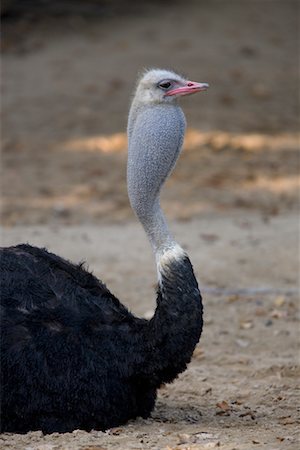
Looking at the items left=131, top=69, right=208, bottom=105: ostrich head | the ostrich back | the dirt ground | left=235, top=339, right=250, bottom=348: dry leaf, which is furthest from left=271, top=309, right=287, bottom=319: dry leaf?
left=131, top=69, right=208, bottom=105: ostrich head

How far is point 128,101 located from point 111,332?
877 centimetres

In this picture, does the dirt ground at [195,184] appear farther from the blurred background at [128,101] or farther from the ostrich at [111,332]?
the ostrich at [111,332]

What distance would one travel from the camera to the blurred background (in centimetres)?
1088

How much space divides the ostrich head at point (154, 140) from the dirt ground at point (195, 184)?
944 mm

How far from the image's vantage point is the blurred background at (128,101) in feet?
35.7

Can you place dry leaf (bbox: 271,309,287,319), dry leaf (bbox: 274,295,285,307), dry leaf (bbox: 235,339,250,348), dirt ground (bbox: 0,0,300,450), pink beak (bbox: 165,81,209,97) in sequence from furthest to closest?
1. dry leaf (bbox: 274,295,285,307)
2. dry leaf (bbox: 271,309,287,319)
3. dry leaf (bbox: 235,339,250,348)
4. dirt ground (bbox: 0,0,300,450)
5. pink beak (bbox: 165,81,209,97)

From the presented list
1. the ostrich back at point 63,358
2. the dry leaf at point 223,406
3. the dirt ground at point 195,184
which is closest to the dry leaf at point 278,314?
the dirt ground at point 195,184

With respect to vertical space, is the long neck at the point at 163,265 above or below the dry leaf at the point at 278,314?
below

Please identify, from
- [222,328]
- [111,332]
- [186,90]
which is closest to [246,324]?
[222,328]

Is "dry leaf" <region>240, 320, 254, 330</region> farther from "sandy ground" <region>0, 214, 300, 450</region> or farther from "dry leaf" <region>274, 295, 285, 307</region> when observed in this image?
"dry leaf" <region>274, 295, 285, 307</region>

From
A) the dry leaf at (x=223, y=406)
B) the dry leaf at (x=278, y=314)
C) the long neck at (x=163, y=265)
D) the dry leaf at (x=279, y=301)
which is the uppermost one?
the dry leaf at (x=279, y=301)

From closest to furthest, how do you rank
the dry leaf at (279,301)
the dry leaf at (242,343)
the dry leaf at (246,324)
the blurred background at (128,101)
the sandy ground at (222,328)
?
the sandy ground at (222,328) → the dry leaf at (242,343) → the dry leaf at (246,324) → the dry leaf at (279,301) → the blurred background at (128,101)

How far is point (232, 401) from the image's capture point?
5.66 m

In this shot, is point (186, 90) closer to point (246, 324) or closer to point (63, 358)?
point (63, 358)
